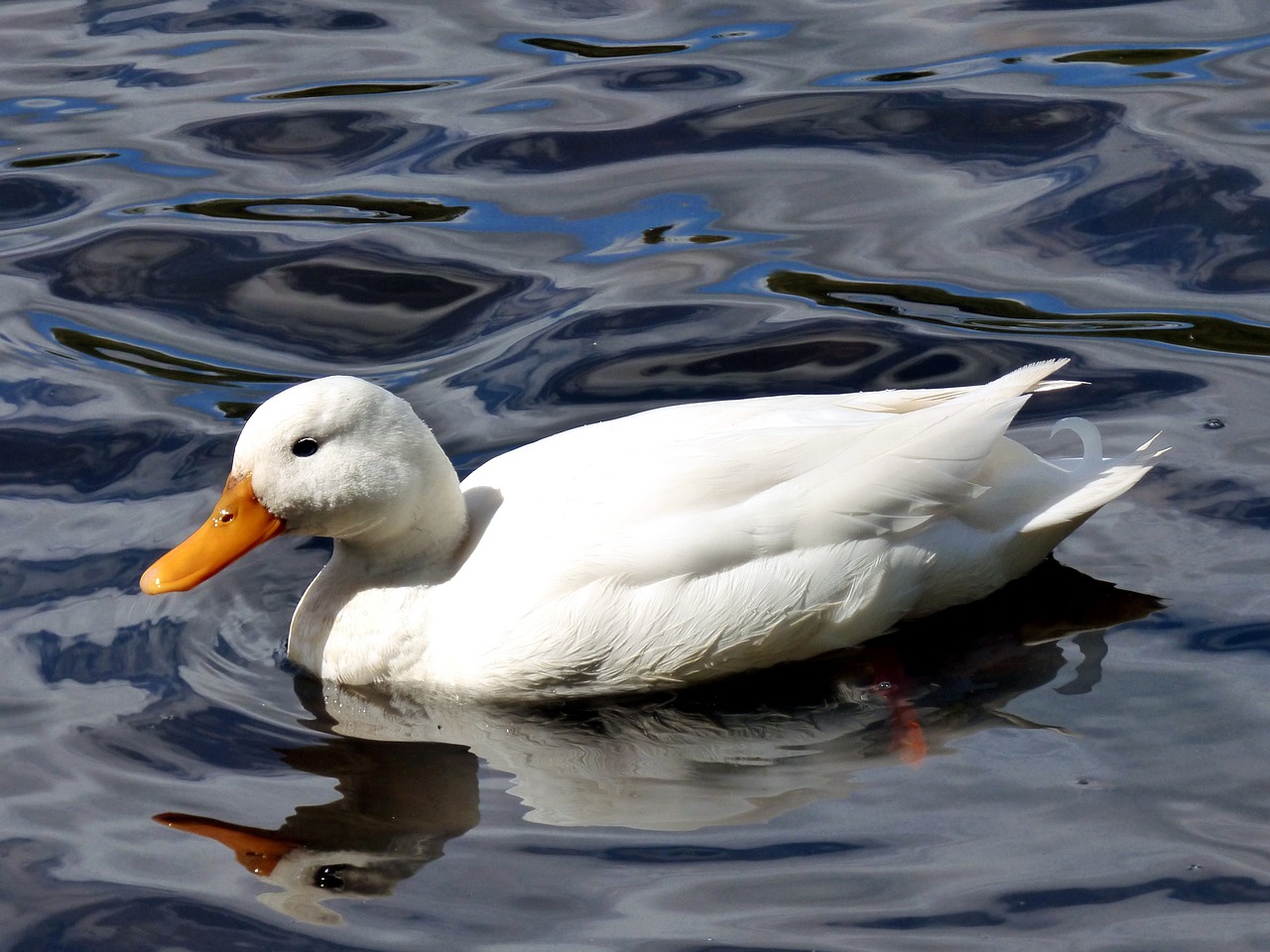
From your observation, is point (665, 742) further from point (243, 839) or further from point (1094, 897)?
point (1094, 897)

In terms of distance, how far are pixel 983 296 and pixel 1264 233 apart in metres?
1.35

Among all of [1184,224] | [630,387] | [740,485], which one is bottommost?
[630,387]

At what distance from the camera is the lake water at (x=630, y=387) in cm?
421

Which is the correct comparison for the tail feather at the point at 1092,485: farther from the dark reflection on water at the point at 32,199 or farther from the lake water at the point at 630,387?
the dark reflection on water at the point at 32,199

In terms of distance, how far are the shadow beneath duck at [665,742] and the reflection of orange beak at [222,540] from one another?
1.58 feet

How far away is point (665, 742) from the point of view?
4797 mm

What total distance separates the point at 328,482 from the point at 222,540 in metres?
0.40

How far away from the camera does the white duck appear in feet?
16.0

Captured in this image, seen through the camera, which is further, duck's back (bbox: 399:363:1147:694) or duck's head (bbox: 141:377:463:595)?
duck's head (bbox: 141:377:463:595)

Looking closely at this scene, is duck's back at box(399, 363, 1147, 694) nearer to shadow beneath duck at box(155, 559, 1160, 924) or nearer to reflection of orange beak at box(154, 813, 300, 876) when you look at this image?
shadow beneath duck at box(155, 559, 1160, 924)

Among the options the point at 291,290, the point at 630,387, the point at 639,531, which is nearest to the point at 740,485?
the point at 639,531

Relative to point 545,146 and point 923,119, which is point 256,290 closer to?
point 545,146

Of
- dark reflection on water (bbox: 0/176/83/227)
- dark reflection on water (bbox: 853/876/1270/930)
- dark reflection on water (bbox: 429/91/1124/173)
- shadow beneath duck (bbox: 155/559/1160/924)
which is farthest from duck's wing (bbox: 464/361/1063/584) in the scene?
dark reflection on water (bbox: 0/176/83/227)

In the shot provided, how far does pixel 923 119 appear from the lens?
8.67 meters
